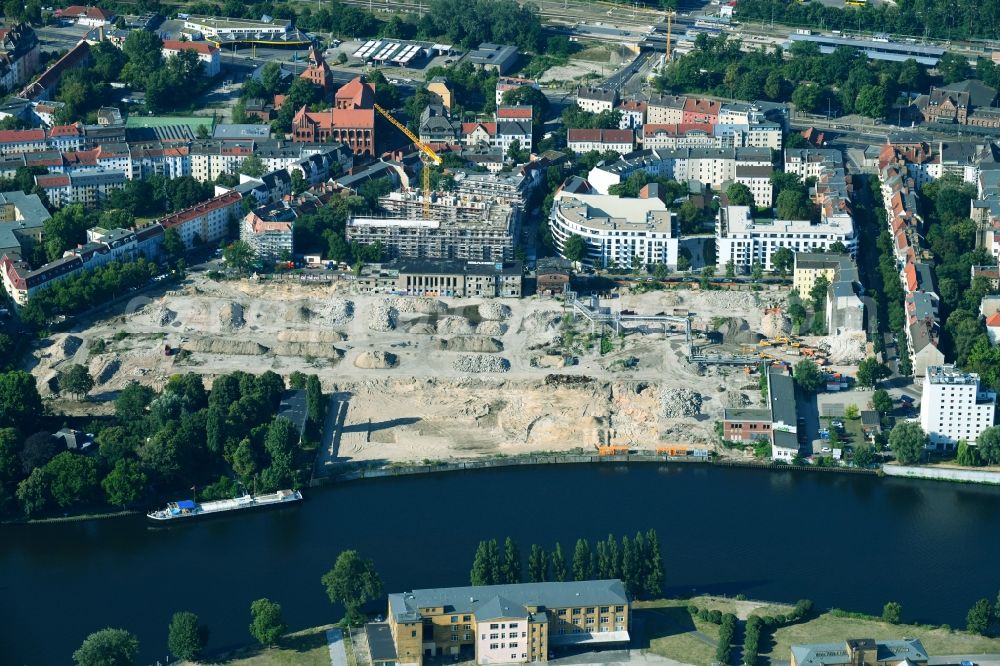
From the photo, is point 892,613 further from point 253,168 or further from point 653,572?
point 253,168

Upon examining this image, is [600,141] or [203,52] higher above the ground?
[203,52]

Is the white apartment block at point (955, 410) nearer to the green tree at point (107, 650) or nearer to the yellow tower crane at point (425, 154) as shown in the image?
the yellow tower crane at point (425, 154)

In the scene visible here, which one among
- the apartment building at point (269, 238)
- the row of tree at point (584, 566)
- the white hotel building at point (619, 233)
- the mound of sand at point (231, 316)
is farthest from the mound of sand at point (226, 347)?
the row of tree at point (584, 566)

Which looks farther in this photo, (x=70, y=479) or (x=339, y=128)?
(x=339, y=128)

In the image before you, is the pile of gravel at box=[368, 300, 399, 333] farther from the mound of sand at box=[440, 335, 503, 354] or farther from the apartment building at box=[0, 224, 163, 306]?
the apartment building at box=[0, 224, 163, 306]

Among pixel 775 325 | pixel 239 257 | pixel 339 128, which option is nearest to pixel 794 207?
pixel 775 325

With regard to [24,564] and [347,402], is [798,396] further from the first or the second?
[24,564]
